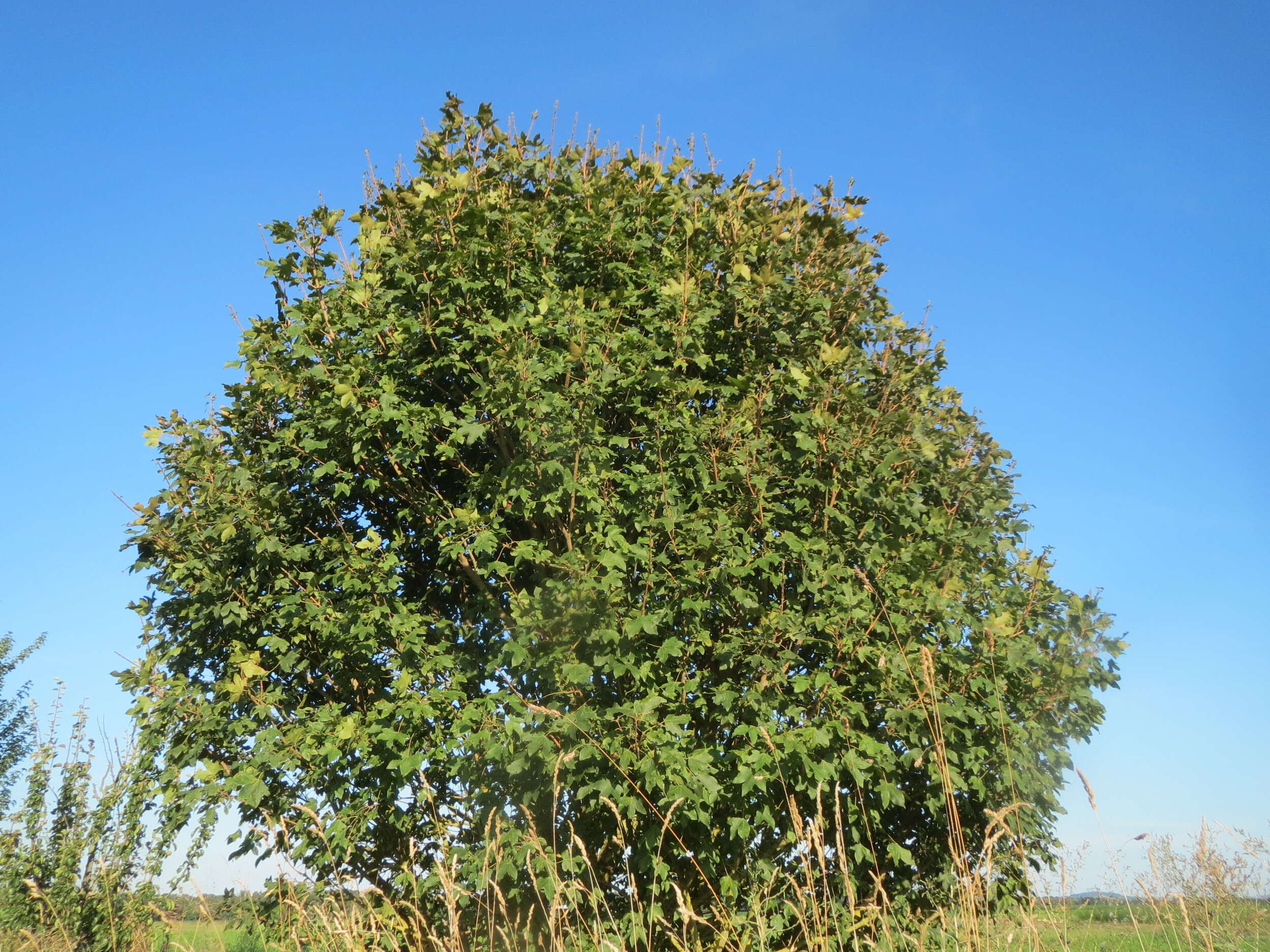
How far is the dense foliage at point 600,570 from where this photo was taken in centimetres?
559

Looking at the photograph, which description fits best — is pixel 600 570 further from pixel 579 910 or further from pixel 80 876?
pixel 80 876

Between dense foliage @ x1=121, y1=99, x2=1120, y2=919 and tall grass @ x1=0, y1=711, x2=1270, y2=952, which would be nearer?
tall grass @ x1=0, y1=711, x2=1270, y2=952

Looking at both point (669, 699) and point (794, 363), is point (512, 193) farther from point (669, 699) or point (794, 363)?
point (669, 699)

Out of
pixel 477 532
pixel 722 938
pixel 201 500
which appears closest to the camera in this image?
pixel 722 938

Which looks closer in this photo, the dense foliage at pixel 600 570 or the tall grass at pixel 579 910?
the tall grass at pixel 579 910

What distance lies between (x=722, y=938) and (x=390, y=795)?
8.61 feet

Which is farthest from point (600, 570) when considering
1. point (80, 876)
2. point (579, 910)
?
point (80, 876)

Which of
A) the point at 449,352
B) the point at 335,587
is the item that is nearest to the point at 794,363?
the point at 449,352

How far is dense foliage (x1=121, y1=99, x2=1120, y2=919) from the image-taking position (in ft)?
18.4

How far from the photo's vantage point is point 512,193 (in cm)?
748

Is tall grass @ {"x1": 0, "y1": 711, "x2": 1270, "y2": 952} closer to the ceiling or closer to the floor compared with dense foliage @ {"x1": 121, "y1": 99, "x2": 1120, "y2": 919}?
closer to the floor

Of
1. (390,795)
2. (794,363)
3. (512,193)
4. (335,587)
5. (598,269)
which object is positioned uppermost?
(512,193)

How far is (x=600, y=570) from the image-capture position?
5871mm

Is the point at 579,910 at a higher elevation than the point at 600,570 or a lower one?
lower
